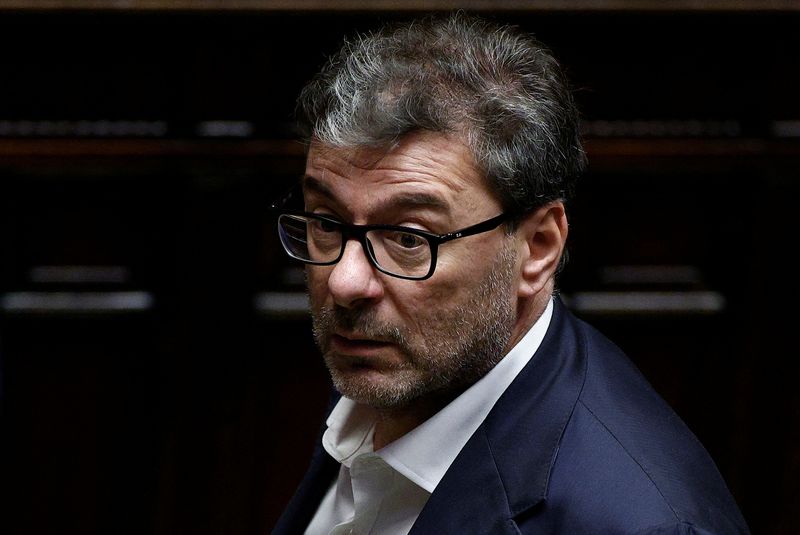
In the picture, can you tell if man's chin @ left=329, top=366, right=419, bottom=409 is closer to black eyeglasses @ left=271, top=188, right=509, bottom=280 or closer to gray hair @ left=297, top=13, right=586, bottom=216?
black eyeglasses @ left=271, top=188, right=509, bottom=280

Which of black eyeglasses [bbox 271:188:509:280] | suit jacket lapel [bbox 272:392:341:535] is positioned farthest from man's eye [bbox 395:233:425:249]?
suit jacket lapel [bbox 272:392:341:535]

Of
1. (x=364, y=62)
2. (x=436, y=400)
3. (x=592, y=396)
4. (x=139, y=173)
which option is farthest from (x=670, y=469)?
(x=139, y=173)

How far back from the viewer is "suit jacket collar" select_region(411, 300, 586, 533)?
3.73 ft

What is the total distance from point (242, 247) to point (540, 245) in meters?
1.10

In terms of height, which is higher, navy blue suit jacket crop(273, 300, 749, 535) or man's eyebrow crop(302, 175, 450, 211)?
→ man's eyebrow crop(302, 175, 450, 211)

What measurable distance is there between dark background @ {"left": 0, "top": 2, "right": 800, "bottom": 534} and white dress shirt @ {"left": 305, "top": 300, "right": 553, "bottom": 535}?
0.94 metres

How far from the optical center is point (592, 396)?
1.22 metres

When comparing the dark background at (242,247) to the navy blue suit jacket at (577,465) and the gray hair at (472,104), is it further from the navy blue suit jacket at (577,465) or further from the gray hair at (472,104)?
the navy blue suit jacket at (577,465)

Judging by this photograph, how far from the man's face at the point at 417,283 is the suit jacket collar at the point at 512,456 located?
0.23 ft

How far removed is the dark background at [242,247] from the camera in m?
2.23

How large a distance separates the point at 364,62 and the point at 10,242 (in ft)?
4.18

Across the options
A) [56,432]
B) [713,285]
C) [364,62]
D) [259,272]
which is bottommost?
[713,285]

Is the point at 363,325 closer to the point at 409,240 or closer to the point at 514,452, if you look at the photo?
the point at 409,240

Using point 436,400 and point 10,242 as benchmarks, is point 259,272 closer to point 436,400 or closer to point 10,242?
point 10,242
